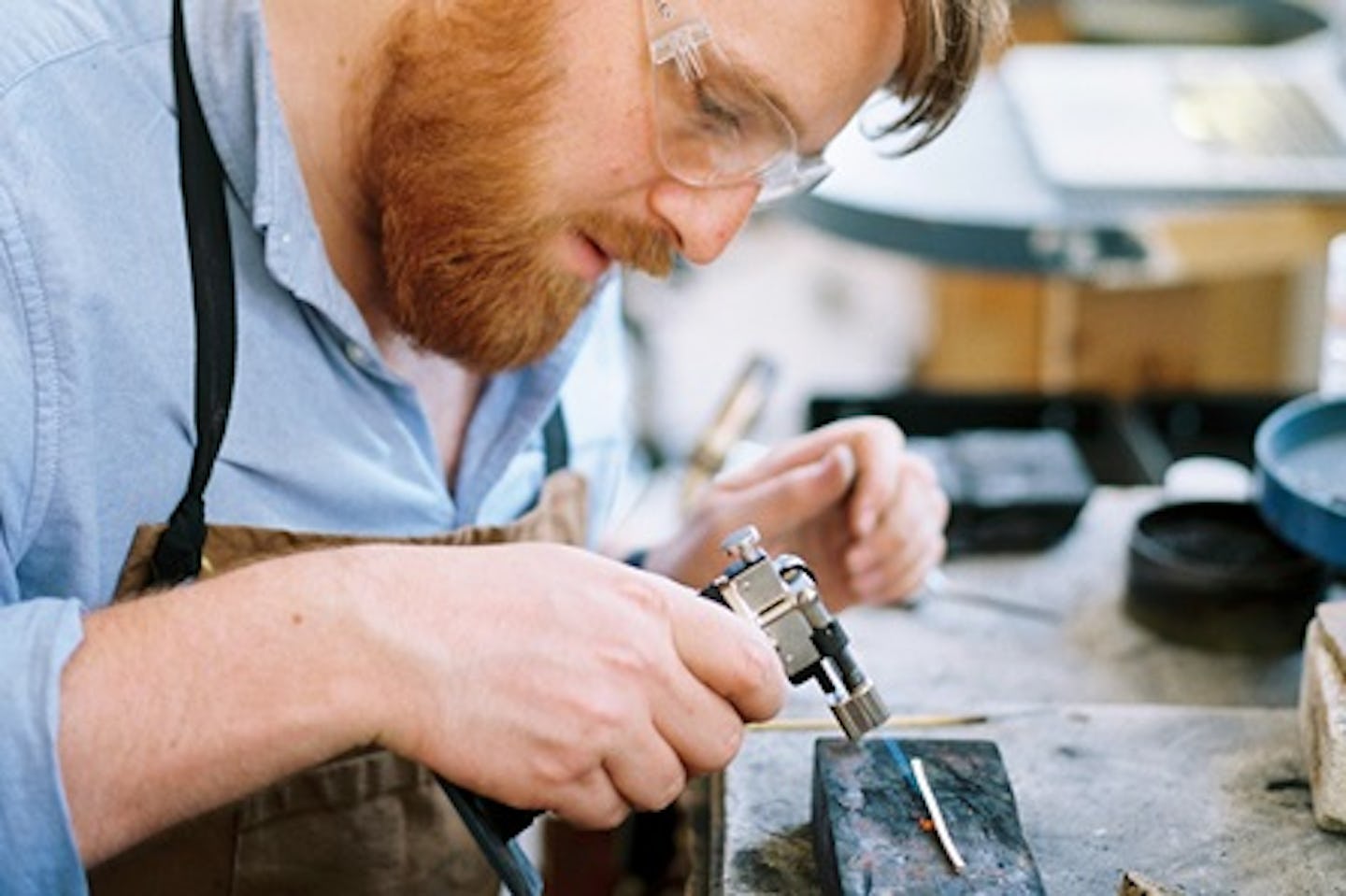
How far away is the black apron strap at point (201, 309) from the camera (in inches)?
57.1

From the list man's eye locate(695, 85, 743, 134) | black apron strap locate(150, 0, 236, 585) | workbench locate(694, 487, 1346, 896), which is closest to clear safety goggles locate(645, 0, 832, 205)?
man's eye locate(695, 85, 743, 134)

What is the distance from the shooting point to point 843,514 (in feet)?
6.10

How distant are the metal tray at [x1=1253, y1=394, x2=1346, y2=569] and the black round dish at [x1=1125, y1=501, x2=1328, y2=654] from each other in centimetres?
5

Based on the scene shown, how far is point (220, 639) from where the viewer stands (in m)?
1.17

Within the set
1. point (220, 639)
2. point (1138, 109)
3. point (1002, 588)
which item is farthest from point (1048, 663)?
point (1138, 109)

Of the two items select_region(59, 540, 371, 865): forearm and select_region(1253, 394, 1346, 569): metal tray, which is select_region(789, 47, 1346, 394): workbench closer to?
select_region(1253, 394, 1346, 569): metal tray

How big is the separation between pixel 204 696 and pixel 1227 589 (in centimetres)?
109

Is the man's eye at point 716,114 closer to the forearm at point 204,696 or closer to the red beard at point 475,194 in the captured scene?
the red beard at point 475,194

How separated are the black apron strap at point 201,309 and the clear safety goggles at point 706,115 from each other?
15.1 inches

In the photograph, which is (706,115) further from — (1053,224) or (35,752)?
(1053,224)

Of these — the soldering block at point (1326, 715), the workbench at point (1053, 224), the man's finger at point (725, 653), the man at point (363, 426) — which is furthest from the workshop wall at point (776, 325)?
the man's finger at point (725, 653)

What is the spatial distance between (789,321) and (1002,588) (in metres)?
3.70

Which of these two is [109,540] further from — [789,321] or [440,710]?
[789,321]

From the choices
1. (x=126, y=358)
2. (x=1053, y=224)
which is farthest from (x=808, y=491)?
(x=1053, y=224)
